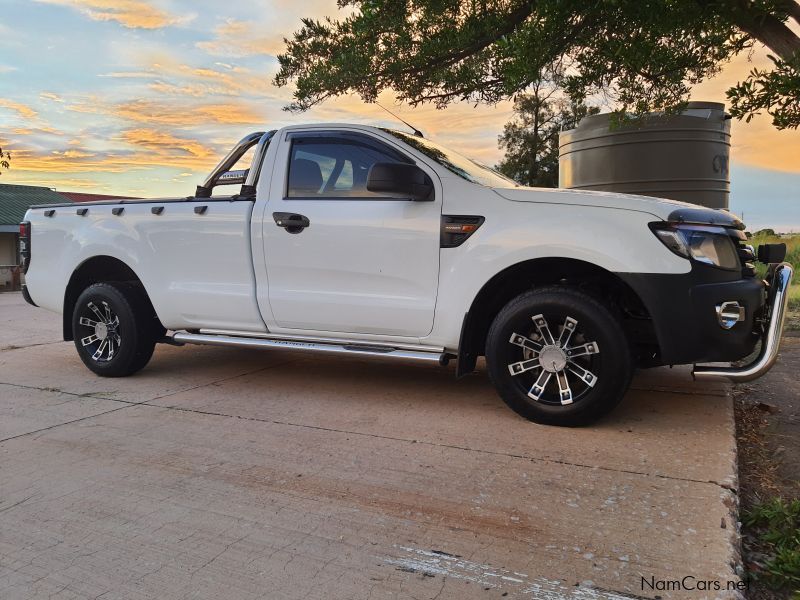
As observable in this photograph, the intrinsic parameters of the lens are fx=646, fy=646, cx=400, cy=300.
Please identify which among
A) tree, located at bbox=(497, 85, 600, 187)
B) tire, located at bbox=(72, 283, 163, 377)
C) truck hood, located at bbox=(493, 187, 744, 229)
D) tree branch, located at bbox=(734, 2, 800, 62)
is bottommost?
tire, located at bbox=(72, 283, 163, 377)

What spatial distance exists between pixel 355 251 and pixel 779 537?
2.95 m

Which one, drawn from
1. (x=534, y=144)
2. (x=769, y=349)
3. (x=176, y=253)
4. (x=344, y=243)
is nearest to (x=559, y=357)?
(x=769, y=349)

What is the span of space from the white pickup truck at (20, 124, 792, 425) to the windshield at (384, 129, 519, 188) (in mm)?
32

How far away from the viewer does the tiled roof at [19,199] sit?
93.1 feet

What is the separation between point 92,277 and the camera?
19.5ft

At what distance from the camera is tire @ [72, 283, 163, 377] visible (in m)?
5.47

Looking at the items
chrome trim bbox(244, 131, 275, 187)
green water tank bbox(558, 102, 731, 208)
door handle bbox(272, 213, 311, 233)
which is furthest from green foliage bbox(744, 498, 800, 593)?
green water tank bbox(558, 102, 731, 208)

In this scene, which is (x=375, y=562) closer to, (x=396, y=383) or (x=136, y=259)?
(x=396, y=383)

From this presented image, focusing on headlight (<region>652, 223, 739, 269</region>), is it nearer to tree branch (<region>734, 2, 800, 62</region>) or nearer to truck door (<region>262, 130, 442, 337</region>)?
truck door (<region>262, 130, 442, 337</region>)

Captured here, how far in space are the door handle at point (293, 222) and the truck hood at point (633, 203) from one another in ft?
4.61

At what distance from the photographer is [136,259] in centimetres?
546

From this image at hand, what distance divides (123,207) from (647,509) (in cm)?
467

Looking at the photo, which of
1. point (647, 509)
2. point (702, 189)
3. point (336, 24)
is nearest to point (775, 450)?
point (647, 509)

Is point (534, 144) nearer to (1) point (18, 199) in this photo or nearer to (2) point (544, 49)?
(2) point (544, 49)
